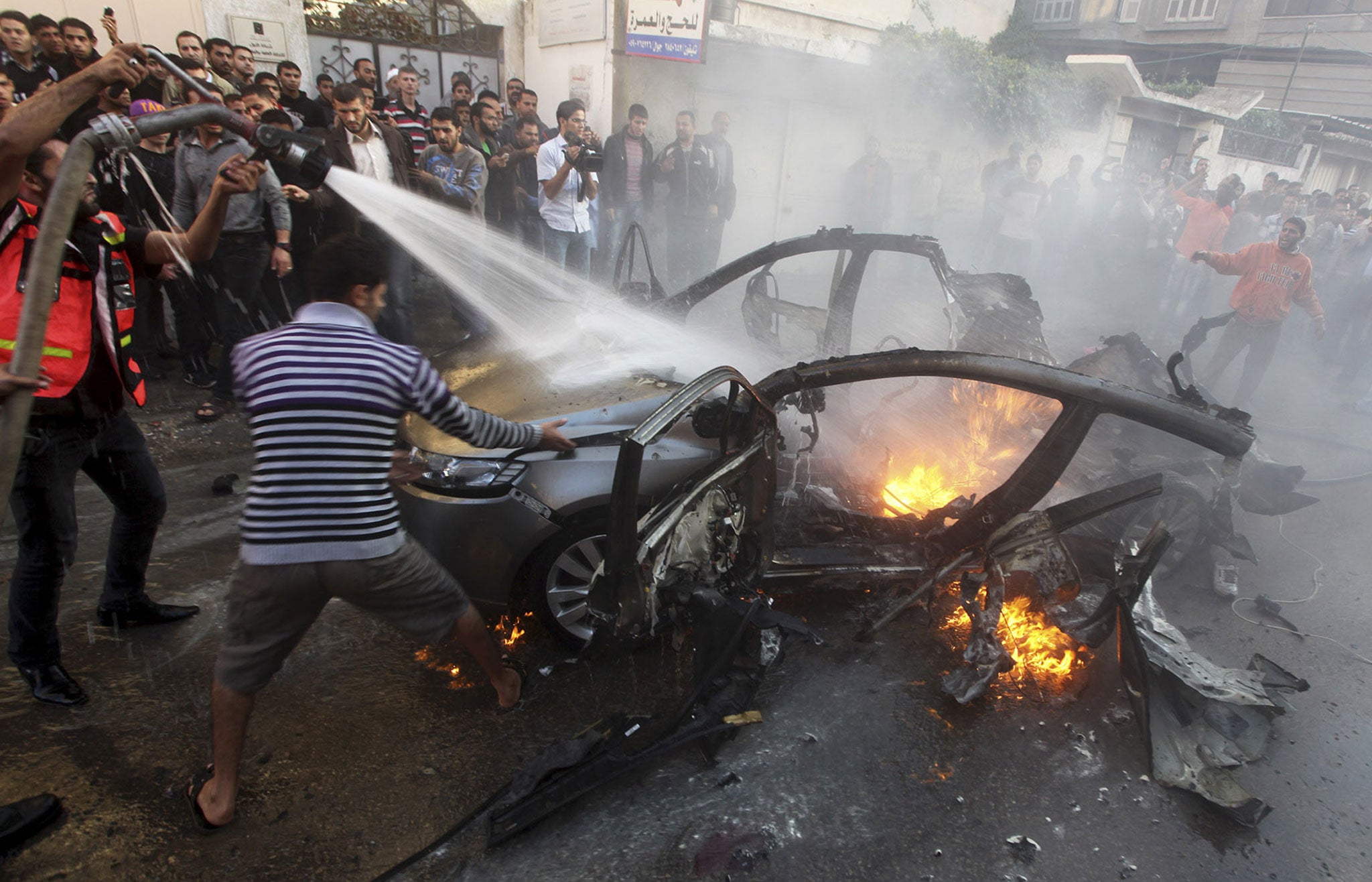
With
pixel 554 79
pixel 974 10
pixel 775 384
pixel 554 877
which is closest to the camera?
pixel 554 877

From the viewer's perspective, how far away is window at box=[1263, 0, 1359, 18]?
25.0m

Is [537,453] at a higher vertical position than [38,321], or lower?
lower

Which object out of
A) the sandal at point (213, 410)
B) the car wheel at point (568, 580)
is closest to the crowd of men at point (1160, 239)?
the car wheel at point (568, 580)

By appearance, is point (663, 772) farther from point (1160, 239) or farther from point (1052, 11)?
point (1052, 11)

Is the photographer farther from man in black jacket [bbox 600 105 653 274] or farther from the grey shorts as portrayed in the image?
the grey shorts

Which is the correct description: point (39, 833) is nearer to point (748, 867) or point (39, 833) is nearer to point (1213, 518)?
point (748, 867)

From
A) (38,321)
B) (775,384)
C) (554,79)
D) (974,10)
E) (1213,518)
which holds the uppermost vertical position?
(974,10)

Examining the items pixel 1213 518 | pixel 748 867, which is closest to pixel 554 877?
pixel 748 867

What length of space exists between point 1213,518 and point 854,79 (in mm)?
10803

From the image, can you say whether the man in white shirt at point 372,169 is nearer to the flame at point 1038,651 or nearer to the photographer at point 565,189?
the photographer at point 565,189

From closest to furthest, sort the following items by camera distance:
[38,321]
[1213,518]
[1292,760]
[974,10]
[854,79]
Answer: [38,321] < [1292,760] < [1213,518] < [854,79] < [974,10]

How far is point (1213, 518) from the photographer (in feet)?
14.0

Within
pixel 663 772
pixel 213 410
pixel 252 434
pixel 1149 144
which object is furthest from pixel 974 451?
pixel 1149 144

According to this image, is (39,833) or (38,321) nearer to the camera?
(38,321)
